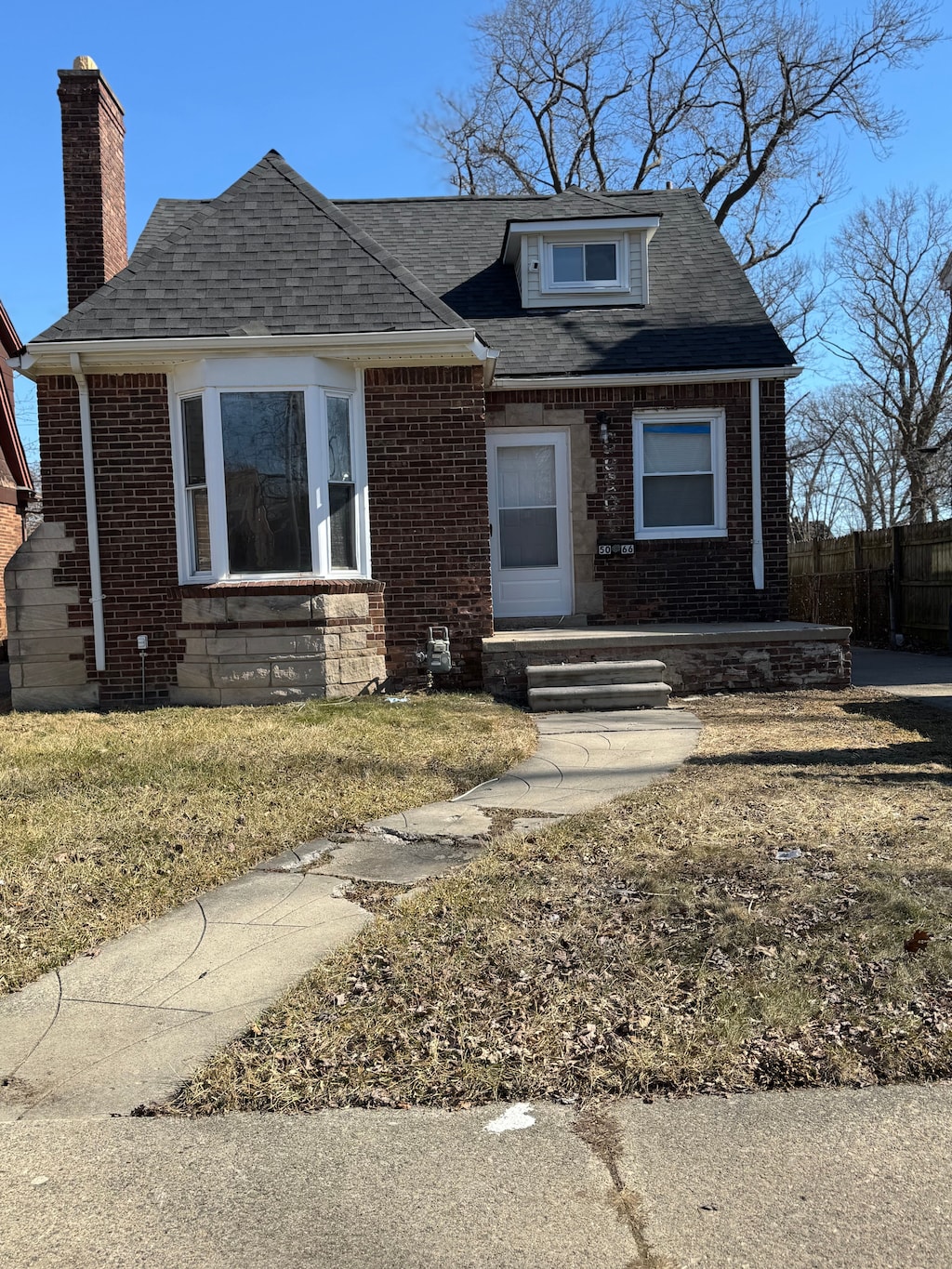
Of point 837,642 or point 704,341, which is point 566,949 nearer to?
point 837,642

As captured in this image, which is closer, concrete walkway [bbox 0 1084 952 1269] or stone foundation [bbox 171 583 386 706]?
concrete walkway [bbox 0 1084 952 1269]

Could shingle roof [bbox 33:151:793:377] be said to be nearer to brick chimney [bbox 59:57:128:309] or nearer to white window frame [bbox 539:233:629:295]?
white window frame [bbox 539:233:629:295]

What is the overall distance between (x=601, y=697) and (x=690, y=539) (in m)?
3.48

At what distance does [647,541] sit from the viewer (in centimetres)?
1216

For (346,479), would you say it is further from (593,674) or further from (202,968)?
(202,968)

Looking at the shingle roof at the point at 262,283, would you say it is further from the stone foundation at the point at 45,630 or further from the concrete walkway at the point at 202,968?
the concrete walkway at the point at 202,968

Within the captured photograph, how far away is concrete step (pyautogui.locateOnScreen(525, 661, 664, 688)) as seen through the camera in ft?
31.8

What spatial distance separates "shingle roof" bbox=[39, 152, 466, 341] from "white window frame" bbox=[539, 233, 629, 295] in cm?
336

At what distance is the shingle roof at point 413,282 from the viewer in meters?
9.77

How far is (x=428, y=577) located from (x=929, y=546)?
9107 mm

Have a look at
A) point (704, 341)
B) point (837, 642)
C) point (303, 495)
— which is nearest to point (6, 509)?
point (303, 495)

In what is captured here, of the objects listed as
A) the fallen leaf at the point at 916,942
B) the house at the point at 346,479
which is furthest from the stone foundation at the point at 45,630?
the fallen leaf at the point at 916,942

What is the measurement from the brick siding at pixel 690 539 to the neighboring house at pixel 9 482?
37.5 ft

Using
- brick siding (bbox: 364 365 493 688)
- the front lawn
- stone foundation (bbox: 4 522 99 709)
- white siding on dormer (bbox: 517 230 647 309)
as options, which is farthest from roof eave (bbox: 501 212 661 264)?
the front lawn
